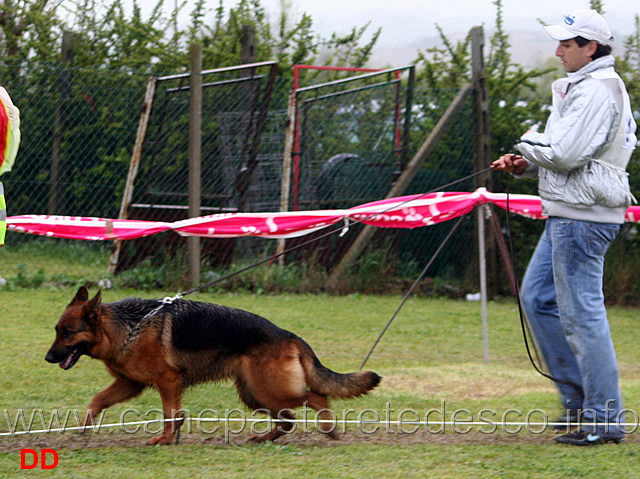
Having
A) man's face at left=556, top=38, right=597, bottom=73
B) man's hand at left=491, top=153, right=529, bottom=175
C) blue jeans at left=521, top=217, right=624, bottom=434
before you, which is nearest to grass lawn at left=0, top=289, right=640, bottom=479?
blue jeans at left=521, top=217, right=624, bottom=434

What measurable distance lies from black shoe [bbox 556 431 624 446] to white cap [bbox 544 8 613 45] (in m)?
1.88

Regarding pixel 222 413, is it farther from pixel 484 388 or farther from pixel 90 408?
pixel 484 388

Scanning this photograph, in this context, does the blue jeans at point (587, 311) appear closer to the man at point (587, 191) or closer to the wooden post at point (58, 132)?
the man at point (587, 191)

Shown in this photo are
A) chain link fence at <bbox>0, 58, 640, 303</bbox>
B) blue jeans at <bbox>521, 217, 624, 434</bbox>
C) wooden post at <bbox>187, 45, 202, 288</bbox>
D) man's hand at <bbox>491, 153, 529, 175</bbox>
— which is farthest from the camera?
chain link fence at <bbox>0, 58, 640, 303</bbox>

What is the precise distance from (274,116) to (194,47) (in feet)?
4.64

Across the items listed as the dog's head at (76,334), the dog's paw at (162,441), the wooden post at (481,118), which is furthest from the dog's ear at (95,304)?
the wooden post at (481,118)

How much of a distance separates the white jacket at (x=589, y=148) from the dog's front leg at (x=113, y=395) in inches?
88.4

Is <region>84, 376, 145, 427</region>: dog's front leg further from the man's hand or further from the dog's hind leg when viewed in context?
the man's hand

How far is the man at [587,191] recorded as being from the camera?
3.88 m

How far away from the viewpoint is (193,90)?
8727 mm

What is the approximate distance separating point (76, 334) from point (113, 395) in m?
0.38

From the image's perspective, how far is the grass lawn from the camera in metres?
3.56

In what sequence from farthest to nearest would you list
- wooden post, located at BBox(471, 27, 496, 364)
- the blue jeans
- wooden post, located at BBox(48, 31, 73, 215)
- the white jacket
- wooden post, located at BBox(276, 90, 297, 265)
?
wooden post, located at BBox(471, 27, 496, 364) < wooden post, located at BBox(276, 90, 297, 265) < wooden post, located at BBox(48, 31, 73, 215) < the blue jeans < the white jacket

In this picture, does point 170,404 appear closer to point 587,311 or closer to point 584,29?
point 587,311
